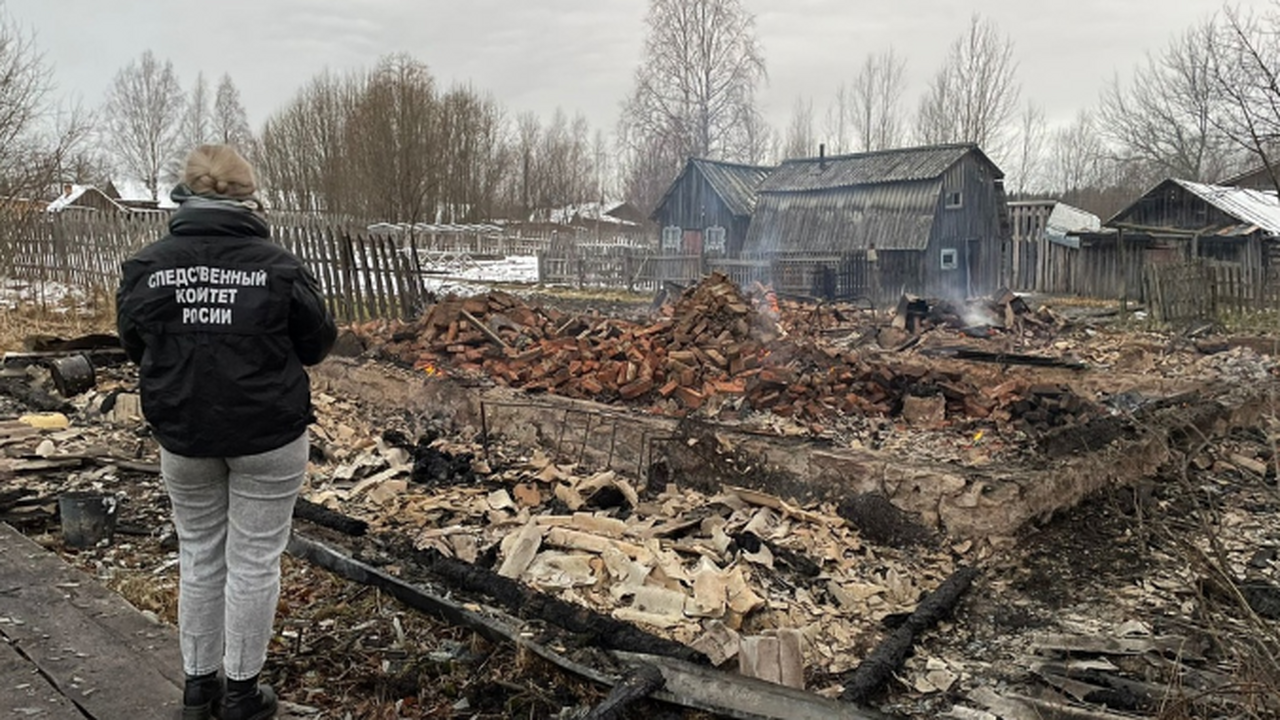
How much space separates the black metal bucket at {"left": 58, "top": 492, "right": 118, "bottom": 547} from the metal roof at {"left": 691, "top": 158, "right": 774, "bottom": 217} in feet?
83.9

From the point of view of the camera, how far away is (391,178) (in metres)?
34.7

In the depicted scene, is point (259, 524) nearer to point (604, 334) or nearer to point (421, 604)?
point (421, 604)

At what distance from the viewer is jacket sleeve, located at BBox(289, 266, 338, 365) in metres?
2.62

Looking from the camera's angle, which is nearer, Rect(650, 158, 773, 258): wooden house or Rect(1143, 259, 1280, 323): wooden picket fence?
Rect(1143, 259, 1280, 323): wooden picket fence

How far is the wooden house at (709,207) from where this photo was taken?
2911 cm

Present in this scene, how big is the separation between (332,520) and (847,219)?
75.4 ft

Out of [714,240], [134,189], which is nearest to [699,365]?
[714,240]

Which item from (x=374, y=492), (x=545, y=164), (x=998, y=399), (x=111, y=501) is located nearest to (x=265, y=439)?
(x=111, y=501)

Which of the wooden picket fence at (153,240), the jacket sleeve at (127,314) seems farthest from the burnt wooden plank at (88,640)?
the wooden picket fence at (153,240)

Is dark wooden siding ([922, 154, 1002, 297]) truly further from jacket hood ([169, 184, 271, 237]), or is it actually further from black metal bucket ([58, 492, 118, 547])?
jacket hood ([169, 184, 271, 237])

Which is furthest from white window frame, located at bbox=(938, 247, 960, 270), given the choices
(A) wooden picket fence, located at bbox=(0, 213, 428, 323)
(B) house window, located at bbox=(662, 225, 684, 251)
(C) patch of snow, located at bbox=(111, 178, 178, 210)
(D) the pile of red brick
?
(C) patch of snow, located at bbox=(111, 178, 178, 210)

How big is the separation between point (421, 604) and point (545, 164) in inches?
2066

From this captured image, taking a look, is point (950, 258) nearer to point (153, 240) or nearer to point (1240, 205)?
point (1240, 205)

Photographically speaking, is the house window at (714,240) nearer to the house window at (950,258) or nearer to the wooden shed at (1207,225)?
the house window at (950,258)
